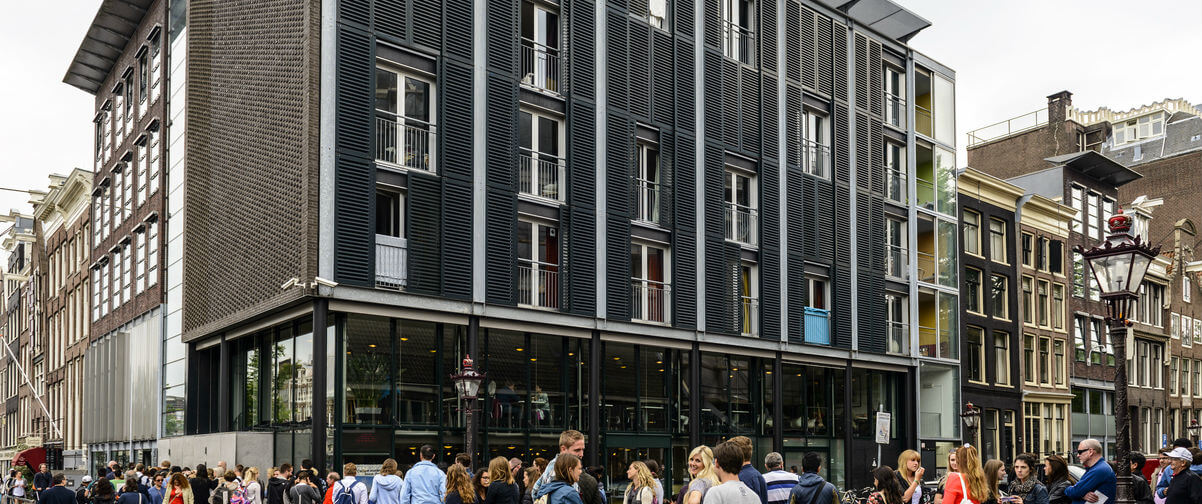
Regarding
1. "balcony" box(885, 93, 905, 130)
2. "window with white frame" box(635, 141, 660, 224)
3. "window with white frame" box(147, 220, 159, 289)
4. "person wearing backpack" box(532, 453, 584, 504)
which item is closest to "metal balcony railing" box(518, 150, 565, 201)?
"window with white frame" box(635, 141, 660, 224)

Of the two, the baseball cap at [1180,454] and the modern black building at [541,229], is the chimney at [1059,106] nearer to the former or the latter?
the modern black building at [541,229]

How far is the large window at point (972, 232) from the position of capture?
154 feet

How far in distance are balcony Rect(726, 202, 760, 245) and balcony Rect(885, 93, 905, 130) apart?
30.6ft

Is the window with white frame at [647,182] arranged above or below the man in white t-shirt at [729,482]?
above

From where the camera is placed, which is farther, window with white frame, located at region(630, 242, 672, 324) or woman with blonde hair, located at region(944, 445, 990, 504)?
window with white frame, located at region(630, 242, 672, 324)

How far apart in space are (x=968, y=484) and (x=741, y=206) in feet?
82.7

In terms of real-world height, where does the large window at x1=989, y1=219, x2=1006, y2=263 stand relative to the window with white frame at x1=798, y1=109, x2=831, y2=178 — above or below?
below

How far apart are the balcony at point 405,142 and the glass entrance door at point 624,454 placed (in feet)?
29.8

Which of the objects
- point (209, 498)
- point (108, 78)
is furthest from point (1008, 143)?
point (209, 498)

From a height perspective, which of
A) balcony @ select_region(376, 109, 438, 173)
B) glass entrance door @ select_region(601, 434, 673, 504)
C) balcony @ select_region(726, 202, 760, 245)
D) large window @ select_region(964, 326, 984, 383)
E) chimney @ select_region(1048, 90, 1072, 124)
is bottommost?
glass entrance door @ select_region(601, 434, 673, 504)

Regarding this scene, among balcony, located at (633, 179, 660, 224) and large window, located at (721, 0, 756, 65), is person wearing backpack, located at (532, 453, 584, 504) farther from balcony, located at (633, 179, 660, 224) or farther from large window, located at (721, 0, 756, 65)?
large window, located at (721, 0, 756, 65)

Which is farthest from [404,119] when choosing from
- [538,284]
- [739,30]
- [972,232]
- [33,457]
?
[33,457]

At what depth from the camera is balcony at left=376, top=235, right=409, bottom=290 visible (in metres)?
26.5

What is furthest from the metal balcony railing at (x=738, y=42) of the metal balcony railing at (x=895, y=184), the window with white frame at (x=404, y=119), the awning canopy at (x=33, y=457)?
the awning canopy at (x=33, y=457)
